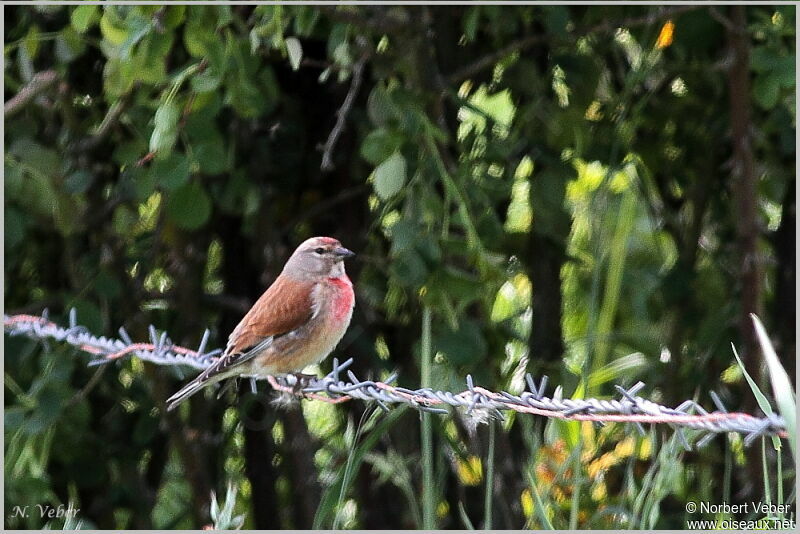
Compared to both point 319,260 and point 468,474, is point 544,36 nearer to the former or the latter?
point 319,260

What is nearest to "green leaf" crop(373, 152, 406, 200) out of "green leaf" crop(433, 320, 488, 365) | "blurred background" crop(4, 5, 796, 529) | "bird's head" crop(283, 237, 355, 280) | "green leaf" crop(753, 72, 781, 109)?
"blurred background" crop(4, 5, 796, 529)

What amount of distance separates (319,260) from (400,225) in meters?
0.51

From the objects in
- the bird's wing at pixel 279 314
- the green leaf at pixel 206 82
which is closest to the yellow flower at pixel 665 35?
the bird's wing at pixel 279 314

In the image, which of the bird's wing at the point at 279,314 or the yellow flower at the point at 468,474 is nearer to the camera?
the bird's wing at the point at 279,314

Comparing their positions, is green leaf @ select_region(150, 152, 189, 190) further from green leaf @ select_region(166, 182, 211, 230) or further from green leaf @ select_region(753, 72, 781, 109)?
green leaf @ select_region(753, 72, 781, 109)

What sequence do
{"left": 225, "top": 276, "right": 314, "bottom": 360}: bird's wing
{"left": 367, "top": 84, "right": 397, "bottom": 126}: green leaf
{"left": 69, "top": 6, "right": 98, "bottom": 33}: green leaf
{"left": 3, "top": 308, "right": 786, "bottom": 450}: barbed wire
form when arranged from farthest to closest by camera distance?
{"left": 225, "top": 276, "right": 314, "bottom": 360}: bird's wing, {"left": 367, "top": 84, "right": 397, "bottom": 126}: green leaf, {"left": 69, "top": 6, "right": 98, "bottom": 33}: green leaf, {"left": 3, "top": 308, "right": 786, "bottom": 450}: barbed wire

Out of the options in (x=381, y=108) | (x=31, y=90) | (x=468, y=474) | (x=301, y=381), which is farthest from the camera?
(x=468, y=474)

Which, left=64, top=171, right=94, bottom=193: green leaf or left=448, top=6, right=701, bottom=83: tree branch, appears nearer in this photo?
left=448, top=6, right=701, bottom=83: tree branch

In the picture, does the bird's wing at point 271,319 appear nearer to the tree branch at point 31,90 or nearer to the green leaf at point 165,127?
the green leaf at point 165,127

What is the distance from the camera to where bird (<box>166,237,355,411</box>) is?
2.97 meters

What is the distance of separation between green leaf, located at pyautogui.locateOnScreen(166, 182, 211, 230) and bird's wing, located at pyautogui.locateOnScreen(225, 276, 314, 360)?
279 mm

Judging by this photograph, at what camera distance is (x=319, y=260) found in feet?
10.1

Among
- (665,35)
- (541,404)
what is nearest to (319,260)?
(665,35)

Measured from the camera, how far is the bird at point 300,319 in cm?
297
